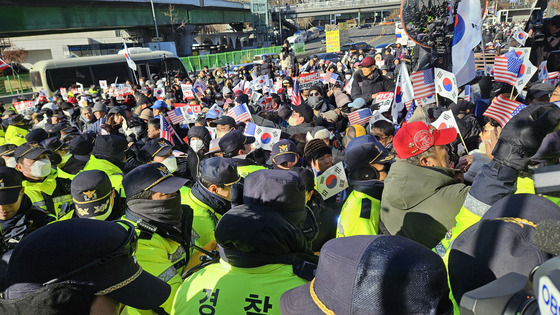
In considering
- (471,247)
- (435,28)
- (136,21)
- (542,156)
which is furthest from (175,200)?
(136,21)

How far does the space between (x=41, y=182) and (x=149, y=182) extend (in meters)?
2.57

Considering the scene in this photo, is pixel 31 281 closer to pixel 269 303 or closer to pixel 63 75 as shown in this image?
pixel 269 303

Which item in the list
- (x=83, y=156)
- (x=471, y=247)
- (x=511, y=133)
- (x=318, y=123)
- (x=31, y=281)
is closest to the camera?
(x=31, y=281)

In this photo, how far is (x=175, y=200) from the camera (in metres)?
2.81

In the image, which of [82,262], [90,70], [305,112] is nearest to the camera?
[82,262]

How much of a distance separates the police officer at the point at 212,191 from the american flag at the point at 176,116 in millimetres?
5347

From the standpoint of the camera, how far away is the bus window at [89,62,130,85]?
19.4m

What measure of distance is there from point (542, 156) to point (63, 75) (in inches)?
835

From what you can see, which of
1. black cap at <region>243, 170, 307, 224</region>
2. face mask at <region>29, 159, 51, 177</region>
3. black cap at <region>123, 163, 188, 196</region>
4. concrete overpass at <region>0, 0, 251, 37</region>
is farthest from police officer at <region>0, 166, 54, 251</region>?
concrete overpass at <region>0, 0, 251, 37</region>

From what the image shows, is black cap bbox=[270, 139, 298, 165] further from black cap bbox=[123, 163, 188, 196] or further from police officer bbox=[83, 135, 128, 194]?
police officer bbox=[83, 135, 128, 194]

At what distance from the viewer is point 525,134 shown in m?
1.96

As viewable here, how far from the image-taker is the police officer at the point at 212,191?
318cm

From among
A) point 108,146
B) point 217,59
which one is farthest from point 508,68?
point 217,59

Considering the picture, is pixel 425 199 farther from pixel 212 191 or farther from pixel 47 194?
pixel 47 194
